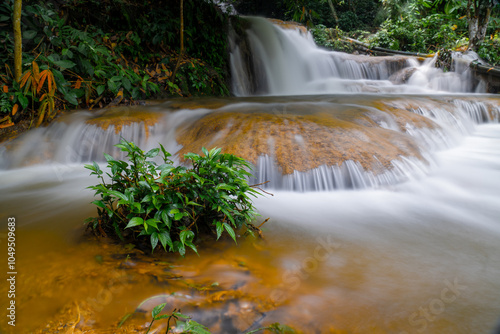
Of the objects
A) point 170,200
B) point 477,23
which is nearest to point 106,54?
point 170,200

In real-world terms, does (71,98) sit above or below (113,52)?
below

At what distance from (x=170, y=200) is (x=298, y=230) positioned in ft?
3.56

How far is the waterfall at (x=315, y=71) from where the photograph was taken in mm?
9086

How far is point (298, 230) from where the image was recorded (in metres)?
2.35

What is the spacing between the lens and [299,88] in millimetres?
9789

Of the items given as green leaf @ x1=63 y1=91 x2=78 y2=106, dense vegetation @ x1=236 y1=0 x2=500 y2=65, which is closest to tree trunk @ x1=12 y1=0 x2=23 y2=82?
green leaf @ x1=63 y1=91 x2=78 y2=106

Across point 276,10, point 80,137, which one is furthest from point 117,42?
point 276,10

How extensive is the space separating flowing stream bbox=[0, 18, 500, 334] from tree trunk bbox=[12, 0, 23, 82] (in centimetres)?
94

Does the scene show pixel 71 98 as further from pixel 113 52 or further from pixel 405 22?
pixel 405 22

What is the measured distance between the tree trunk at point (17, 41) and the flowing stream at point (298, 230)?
3.09 feet

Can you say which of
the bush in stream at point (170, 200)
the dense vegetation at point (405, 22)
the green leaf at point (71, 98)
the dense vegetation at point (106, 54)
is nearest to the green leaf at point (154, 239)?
the bush in stream at point (170, 200)

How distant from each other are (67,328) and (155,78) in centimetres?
693

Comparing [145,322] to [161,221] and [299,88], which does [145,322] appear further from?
[299,88]

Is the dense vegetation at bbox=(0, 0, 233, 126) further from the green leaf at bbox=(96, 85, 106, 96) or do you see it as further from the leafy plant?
the leafy plant
